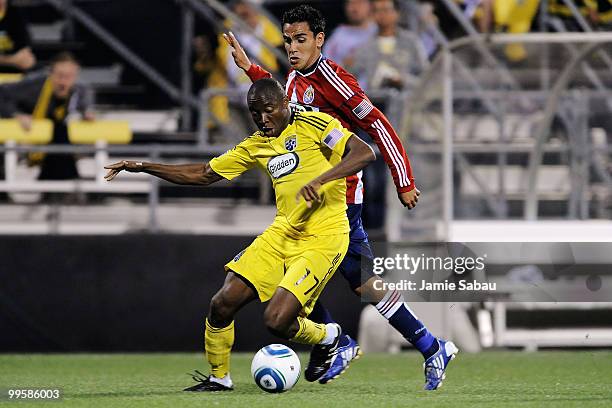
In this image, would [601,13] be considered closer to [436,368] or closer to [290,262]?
[436,368]

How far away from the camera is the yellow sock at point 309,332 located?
7859mm

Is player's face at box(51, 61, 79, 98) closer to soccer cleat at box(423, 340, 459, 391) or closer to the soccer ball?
the soccer ball

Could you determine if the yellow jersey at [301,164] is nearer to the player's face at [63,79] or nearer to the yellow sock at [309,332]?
the yellow sock at [309,332]

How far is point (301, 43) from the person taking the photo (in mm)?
7953

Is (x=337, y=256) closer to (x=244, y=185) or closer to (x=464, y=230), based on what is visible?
(x=464, y=230)

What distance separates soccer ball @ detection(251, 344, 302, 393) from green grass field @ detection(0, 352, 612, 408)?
0.25ft

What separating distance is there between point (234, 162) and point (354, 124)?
820 millimetres

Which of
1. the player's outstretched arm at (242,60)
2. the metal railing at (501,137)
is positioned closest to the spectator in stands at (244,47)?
the metal railing at (501,137)

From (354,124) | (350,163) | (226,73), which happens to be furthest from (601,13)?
(350,163)

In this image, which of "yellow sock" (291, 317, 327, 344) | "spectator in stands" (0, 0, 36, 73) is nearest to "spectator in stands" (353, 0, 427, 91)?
"spectator in stands" (0, 0, 36, 73)

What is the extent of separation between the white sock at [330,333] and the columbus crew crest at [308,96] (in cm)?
134

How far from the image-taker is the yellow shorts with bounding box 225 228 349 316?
764 centimetres

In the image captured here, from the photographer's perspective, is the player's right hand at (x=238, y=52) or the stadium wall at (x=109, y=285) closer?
the player's right hand at (x=238, y=52)

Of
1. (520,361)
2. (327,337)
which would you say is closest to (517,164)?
(520,361)
